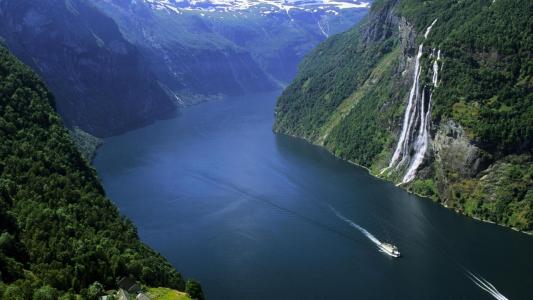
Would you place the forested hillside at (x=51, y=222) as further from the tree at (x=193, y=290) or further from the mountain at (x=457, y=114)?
the mountain at (x=457, y=114)

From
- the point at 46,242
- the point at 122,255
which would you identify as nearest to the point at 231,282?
the point at 122,255

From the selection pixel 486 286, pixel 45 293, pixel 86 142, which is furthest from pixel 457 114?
pixel 86 142

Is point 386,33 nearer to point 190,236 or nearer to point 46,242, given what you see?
point 190,236

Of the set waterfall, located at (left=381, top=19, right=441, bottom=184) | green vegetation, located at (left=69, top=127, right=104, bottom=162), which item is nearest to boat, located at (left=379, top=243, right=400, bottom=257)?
waterfall, located at (left=381, top=19, right=441, bottom=184)

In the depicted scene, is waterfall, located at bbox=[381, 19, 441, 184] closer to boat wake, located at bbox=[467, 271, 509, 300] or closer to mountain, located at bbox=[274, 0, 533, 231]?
mountain, located at bbox=[274, 0, 533, 231]

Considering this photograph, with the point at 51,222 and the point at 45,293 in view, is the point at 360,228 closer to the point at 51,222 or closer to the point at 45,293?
the point at 51,222

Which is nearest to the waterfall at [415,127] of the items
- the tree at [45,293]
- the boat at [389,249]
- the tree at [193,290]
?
the boat at [389,249]
